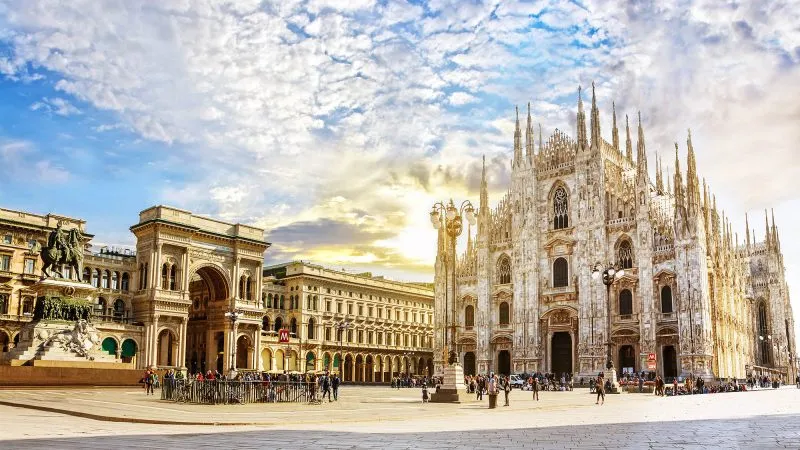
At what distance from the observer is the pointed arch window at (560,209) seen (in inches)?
2648

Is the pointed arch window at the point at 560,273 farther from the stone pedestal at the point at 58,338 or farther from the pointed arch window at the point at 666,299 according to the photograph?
the stone pedestal at the point at 58,338

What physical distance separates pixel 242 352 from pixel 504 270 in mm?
25986

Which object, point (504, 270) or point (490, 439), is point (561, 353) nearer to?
point (504, 270)

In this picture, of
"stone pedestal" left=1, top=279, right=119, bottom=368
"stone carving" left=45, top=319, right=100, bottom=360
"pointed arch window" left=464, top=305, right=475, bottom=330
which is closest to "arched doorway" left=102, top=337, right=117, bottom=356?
"stone pedestal" left=1, top=279, right=119, bottom=368

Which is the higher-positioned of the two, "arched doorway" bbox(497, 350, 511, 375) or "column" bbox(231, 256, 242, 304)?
"column" bbox(231, 256, 242, 304)

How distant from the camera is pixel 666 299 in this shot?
59.4 m

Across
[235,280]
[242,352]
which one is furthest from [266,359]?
[235,280]

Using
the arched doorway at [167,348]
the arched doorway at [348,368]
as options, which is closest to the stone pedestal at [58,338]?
the arched doorway at [167,348]

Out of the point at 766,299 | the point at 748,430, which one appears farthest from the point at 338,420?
the point at 766,299

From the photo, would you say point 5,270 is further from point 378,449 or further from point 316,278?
point 378,449

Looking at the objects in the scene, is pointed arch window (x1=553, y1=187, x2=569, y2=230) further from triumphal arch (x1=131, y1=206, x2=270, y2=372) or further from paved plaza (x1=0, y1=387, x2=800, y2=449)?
paved plaza (x1=0, y1=387, x2=800, y2=449)

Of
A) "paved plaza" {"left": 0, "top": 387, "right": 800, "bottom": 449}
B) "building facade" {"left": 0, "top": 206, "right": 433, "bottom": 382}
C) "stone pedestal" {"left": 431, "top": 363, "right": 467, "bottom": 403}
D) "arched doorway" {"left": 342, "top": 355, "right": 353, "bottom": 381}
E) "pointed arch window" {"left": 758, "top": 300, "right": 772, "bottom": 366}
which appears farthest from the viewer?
"pointed arch window" {"left": 758, "top": 300, "right": 772, "bottom": 366}

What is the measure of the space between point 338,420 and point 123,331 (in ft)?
146

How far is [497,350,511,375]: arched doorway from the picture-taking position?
69.2 m
